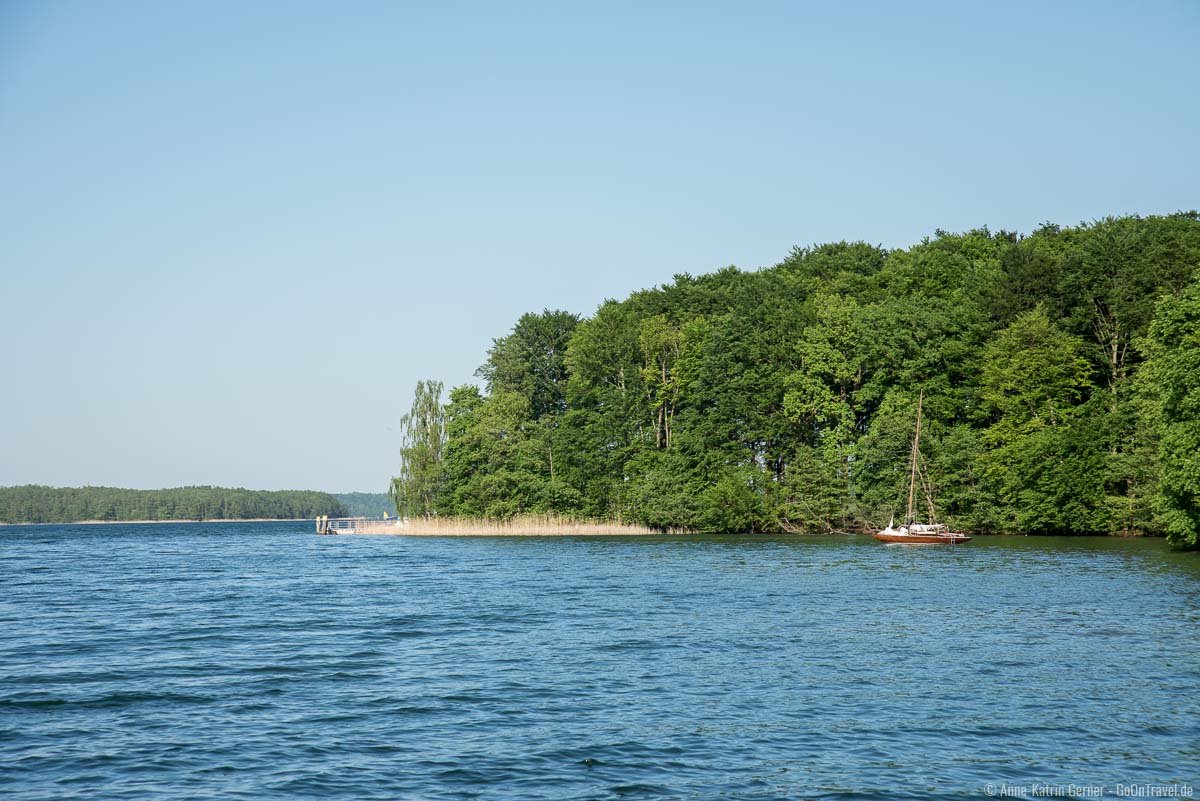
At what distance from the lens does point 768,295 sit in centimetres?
9200

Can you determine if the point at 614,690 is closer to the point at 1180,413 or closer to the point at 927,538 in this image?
the point at 1180,413

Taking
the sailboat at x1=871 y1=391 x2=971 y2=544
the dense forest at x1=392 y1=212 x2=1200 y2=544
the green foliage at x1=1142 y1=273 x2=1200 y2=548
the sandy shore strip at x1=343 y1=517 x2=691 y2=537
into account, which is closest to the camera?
the green foliage at x1=1142 y1=273 x2=1200 y2=548

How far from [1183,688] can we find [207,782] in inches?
696

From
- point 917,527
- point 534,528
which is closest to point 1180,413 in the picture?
point 917,527

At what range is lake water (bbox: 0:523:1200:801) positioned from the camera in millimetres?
14875

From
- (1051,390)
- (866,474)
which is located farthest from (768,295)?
(1051,390)

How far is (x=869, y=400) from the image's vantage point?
8431cm

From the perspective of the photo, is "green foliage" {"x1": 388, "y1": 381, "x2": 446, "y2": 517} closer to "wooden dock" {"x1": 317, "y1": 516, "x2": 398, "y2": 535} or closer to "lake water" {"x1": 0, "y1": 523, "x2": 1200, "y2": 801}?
"wooden dock" {"x1": 317, "y1": 516, "x2": 398, "y2": 535}

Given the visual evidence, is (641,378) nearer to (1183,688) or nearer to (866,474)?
(866,474)

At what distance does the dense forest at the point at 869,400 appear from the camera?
70.7 metres

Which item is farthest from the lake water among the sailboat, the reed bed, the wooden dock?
the wooden dock

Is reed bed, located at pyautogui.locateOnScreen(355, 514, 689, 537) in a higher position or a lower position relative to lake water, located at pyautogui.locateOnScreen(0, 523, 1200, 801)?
higher

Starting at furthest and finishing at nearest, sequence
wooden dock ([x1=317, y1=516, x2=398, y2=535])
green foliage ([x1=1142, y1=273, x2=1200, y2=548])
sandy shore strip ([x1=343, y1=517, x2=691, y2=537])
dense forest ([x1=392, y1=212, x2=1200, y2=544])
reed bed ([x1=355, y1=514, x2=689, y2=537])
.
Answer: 1. wooden dock ([x1=317, y1=516, x2=398, y2=535])
2. reed bed ([x1=355, y1=514, x2=689, y2=537])
3. sandy shore strip ([x1=343, y1=517, x2=691, y2=537])
4. dense forest ([x1=392, y1=212, x2=1200, y2=544])
5. green foliage ([x1=1142, y1=273, x2=1200, y2=548])

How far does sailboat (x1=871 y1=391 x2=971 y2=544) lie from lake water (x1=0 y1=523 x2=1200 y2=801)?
84.4 feet
